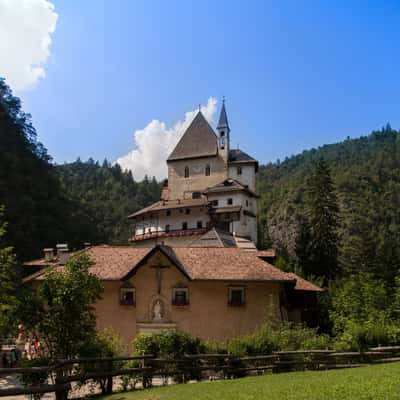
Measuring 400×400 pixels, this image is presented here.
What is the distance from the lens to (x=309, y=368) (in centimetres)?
1820

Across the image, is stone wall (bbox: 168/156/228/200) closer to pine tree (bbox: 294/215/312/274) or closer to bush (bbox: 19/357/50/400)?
pine tree (bbox: 294/215/312/274)

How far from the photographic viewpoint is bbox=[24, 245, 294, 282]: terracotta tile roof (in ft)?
83.7

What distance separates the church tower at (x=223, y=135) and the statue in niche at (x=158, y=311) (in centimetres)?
5703

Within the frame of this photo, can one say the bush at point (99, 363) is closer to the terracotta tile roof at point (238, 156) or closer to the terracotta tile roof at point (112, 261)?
the terracotta tile roof at point (112, 261)

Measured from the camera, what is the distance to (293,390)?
11750mm

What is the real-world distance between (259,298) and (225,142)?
5992 centimetres

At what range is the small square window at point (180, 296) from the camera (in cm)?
2585

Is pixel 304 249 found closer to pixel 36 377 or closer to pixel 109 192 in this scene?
pixel 36 377

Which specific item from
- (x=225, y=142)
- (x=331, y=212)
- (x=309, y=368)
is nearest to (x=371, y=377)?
(x=309, y=368)

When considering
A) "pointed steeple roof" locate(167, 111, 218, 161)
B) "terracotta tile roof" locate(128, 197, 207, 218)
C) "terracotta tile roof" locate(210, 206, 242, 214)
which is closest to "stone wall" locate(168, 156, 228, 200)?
"pointed steeple roof" locate(167, 111, 218, 161)

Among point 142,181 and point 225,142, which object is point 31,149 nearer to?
point 225,142

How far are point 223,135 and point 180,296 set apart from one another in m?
61.4

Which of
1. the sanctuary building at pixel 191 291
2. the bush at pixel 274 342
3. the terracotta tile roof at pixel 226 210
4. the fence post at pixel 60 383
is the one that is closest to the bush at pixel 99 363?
the fence post at pixel 60 383

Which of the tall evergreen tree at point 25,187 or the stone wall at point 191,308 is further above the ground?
the tall evergreen tree at point 25,187
